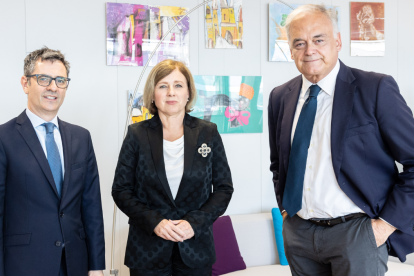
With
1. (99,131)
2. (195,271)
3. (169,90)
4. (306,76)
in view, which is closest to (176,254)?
(195,271)

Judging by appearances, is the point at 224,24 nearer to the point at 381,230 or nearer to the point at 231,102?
the point at 231,102

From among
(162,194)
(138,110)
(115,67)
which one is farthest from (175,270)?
(115,67)

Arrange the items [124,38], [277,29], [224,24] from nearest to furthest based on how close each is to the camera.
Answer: [124,38] < [224,24] < [277,29]

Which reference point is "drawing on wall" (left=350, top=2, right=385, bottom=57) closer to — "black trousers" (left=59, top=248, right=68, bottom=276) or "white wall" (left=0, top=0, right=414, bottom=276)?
"white wall" (left=0, top=0, right=414, bottom=276)

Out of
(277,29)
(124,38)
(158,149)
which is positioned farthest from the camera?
(277,29)

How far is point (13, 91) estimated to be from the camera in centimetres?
325

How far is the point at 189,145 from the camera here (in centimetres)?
206

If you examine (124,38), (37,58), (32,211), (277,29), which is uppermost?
(277,29)

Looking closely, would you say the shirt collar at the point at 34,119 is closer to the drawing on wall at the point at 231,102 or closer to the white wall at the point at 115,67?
the white wall at the point at 115,67

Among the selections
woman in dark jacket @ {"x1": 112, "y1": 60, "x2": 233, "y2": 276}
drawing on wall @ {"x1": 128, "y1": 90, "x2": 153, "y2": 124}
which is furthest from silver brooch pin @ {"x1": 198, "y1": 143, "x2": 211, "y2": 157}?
drawing on wall @ {"x1": 128, "y1": 90, "x2": 153, "y2": 124}

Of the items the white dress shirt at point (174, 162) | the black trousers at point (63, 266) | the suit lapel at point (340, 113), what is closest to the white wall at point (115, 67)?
the white dress shirt at point (174, 162)

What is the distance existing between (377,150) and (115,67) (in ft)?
8.28

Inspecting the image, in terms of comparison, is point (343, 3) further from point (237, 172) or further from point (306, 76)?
point (306, 76)

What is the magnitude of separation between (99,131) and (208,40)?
4.45 feet
